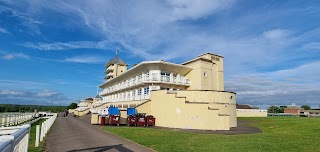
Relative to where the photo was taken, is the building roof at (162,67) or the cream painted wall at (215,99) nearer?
A: the cream painted wall at (215,99)

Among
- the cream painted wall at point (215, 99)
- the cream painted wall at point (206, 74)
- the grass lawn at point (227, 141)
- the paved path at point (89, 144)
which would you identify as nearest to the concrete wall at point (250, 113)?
the cream painted wall at point (206, 74)

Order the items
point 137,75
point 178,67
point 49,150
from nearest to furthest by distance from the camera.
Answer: point 49,150
point 178,67
point 137,75

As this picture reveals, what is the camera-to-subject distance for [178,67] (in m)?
34.5

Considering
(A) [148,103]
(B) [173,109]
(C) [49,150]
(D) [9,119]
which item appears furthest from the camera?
(A) [148,103]

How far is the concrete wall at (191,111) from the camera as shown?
2091 cm

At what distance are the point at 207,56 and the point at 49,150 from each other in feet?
97.4

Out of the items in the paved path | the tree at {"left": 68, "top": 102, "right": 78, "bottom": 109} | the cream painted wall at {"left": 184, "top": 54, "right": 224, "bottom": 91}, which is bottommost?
the tree at {"left": 68, "top": 102, "right": 78, "bottom": 109}

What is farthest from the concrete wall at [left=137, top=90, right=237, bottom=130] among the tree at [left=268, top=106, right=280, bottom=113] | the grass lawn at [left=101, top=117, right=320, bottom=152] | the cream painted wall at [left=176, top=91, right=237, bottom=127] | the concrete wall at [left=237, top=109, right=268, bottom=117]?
the tree at [left=268, top=106, right=280, bottom=113]

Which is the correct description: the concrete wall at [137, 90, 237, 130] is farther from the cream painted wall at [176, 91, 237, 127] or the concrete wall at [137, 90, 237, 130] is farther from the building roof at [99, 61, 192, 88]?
the building roof at [99, 61, 192, 88]

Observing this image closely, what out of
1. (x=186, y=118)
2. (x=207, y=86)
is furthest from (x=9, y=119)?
(x=207, y=86)

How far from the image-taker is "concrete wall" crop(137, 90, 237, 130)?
20906 mm

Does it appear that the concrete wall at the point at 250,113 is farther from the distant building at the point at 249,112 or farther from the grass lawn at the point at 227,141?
the grass lawn at the point at 227,141

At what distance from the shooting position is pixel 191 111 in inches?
848

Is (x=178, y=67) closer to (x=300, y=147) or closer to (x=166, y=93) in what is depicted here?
(x=166, y=93)
